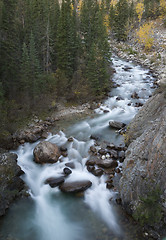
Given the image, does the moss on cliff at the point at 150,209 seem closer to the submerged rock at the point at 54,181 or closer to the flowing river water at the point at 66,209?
the flowing river water at the point at 66,209

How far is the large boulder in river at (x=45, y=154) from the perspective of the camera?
14836mm

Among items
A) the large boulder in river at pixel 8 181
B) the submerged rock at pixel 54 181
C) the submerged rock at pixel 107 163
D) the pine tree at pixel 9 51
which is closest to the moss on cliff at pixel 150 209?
the submerged rock at pixel 107 163

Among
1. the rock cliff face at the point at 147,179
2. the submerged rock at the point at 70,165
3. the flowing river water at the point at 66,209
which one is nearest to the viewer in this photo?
the rock cliff face at the point at 147,179

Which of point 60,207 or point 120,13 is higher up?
point 120,13

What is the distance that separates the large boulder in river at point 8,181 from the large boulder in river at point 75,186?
2.90m

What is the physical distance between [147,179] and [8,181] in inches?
330

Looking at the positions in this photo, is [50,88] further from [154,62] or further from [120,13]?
[120,13]

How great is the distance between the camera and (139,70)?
3928cm

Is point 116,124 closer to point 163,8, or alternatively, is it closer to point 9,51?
point 9,51

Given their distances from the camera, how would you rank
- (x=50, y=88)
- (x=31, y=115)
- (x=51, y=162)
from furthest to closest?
(x=50, y=88) → (x=31, y=115) → (x=51, y=162)

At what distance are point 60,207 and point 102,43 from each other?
24.1 m

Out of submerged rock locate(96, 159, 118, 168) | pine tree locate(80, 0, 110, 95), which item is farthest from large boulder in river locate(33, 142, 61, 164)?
pine tree locate(80, 0, 110, 95)

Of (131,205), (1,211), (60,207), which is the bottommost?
(60,207)

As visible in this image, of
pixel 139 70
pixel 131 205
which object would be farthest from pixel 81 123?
pixel 139 70
